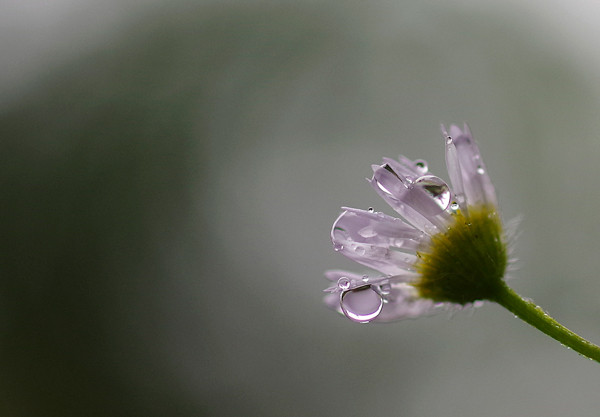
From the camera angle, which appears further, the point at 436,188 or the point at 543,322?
the point at 436,188

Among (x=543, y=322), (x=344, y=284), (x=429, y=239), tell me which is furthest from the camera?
(x=429, y=239)

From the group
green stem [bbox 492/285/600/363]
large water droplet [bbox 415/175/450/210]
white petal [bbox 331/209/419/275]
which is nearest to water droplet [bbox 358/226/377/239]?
white petal [bbox 331/209/419/275]

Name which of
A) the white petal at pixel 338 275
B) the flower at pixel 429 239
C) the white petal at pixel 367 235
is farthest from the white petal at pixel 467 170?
the white petal at pixel 338 275

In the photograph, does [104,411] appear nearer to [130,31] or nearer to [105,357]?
[105,357]

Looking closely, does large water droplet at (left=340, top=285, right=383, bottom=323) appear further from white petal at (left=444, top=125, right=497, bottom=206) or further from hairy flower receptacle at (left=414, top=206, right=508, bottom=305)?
white petal at (left=444, top=125, right=497, bottom=206)

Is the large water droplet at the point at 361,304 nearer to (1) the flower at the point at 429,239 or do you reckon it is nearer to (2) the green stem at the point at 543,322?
(1) the flower at the point at 429,239

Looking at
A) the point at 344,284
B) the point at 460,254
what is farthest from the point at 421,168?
the point at 344,284

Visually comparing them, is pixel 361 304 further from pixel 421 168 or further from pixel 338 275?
pixel 421 168
